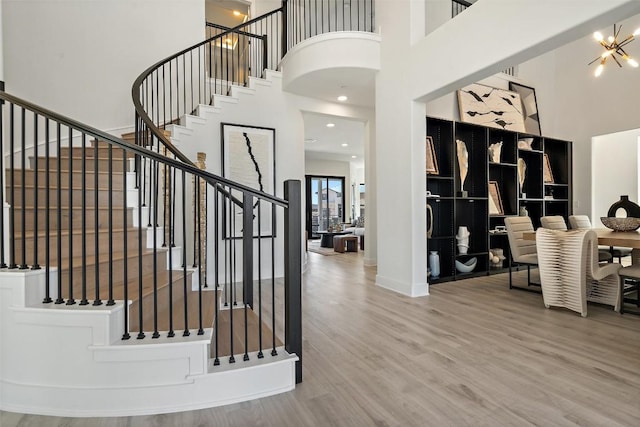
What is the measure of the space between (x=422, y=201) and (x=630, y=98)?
4751 mm

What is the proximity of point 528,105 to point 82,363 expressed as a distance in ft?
24.4

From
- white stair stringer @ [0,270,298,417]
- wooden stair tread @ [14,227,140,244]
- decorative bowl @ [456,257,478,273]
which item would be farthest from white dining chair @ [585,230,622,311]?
wooden stair tread @ [14,227,140,244]

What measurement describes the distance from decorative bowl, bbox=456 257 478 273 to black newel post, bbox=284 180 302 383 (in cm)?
361

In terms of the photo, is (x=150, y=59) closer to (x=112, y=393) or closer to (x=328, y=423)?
(x=112, y=393)

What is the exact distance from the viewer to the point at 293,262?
1890 mm

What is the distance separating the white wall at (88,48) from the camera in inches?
159

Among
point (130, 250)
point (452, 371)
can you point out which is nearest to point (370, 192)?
point (452, 371)

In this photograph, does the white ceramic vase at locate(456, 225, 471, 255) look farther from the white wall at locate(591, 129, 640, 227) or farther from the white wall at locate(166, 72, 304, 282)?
the white wall at locate(591, 129, 640, 227)

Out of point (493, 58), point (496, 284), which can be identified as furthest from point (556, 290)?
point (493, 58)

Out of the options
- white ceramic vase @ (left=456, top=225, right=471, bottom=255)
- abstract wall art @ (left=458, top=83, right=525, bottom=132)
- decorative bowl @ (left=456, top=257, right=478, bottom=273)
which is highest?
abstract wall art @ (left=458, top=83, right=525, bottom=132)

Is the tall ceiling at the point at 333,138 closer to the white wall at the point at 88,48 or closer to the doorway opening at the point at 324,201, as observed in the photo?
the doorway opening at the point at 324,201

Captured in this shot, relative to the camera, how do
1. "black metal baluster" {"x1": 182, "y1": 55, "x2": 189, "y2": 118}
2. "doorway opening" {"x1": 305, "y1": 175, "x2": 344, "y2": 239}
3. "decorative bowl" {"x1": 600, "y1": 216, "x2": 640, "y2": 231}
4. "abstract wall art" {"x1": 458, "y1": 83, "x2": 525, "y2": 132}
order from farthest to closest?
"doorway opening" {"x1": 305, "y1": 175, "x2": 344, "y2": 239}
"abstract wall art" {"x1": 458, "y1": 83, "x2": 525, "y2": 132}
"black metal baluster" {"x1": 182, "y1": 55, "x2": 189, "y2": 118}
"decorative bowl" {"x1": 600, "y1": 216, "x2": 640, "y2": 231}

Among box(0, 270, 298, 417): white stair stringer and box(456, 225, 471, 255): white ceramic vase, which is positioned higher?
box(456, 225, 471, 255): white ceramic vase

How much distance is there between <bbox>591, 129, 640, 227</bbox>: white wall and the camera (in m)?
6.31
